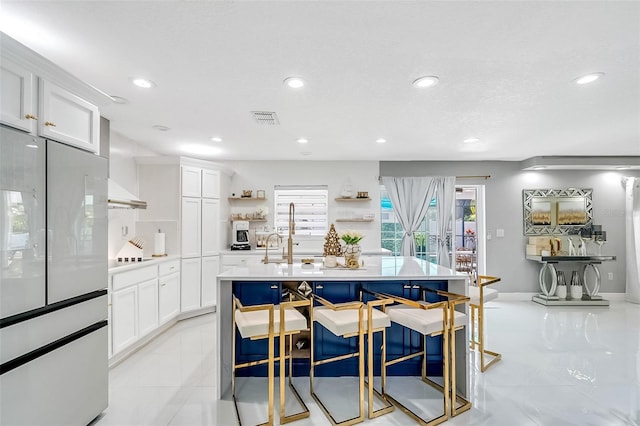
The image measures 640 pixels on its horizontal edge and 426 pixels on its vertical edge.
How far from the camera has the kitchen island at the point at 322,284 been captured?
250 cm

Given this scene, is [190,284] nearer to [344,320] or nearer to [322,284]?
[322,284]

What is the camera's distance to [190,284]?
4.55 meters

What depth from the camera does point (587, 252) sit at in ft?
18.6

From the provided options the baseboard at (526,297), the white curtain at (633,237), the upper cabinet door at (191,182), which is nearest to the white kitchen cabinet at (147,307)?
the upper cabinet door at (191,182)

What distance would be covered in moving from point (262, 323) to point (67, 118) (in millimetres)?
1771

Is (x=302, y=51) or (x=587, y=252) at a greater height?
(x=302, y=51)

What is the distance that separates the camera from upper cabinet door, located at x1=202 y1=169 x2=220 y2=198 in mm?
4832

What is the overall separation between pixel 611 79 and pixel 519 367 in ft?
8.47

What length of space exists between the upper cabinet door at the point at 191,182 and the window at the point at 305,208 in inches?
56.0

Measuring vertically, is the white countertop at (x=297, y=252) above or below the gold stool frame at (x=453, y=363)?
above

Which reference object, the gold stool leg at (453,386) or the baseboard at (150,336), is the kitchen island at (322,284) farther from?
the baseboard at (150,336)

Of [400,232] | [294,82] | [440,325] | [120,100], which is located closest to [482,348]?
[440,325]

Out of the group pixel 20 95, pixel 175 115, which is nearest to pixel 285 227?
pixel 175 115

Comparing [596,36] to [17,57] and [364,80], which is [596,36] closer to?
[364,80]
